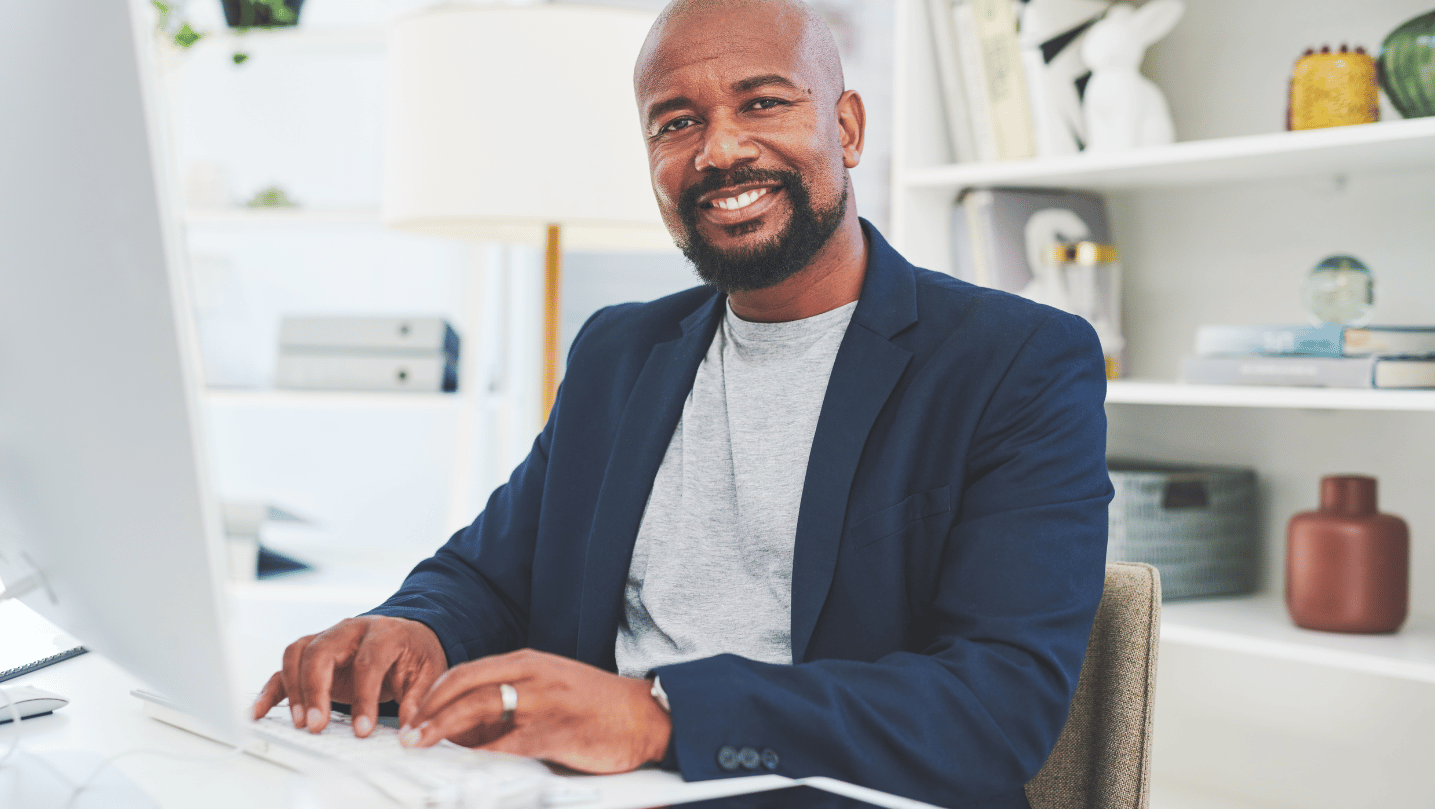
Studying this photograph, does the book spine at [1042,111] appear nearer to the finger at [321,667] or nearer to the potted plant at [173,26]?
the finger at [321,667]

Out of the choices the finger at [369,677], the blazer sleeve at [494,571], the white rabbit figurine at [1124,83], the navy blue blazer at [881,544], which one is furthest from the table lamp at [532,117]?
the finger at [369,677]

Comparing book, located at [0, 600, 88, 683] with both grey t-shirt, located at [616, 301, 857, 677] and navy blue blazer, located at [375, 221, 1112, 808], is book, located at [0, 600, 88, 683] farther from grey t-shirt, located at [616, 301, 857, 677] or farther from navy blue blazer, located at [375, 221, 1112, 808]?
grey t-shirt, located at [616, 301, 857, 677]

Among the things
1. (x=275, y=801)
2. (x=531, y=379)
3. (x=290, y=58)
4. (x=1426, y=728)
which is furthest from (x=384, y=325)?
(x=1426, y=728)

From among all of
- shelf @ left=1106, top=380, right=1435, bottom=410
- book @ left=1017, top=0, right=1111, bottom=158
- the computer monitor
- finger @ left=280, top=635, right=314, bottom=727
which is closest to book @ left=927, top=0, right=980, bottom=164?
book @ left=1017, top=0, right=1111, bottom=158

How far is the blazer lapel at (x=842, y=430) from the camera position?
982 mm

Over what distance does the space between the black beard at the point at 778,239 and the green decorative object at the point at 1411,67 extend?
0.81m

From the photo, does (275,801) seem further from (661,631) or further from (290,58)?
(290,58)

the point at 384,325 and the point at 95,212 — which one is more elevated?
the point at 95,212

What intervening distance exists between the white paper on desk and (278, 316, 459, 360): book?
1237mm

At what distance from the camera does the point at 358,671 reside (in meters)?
0.83

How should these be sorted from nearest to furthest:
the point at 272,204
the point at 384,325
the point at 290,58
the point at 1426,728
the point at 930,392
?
the point at 930,392
the point at 1426,728
the point at 384,325
the point at 272,204
the point at 290,58

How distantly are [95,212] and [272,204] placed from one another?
2.21 meters

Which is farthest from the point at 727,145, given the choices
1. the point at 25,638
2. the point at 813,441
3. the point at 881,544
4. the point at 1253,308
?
the point at 1253,308

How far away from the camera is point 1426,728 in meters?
1.61
